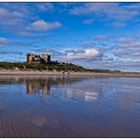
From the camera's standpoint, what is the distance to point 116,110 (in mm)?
11438

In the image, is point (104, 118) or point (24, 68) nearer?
point (104, 118)

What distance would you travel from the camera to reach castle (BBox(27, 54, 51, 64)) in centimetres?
9594

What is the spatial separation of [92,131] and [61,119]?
1.79 metres

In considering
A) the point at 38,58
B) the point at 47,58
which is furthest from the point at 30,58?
the point at 47,58

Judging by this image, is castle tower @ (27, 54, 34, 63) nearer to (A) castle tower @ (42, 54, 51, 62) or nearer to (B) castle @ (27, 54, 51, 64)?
(B) castle @ (27, 54, 51, 64)

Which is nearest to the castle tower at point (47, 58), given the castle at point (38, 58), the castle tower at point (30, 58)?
the castle at point (38, 58)

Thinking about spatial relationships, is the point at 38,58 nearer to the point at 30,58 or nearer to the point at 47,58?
the point at 47,58

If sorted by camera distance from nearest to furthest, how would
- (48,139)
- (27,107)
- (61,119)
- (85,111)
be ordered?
(48,139) < (61,119) < (85,111) < (27,107)

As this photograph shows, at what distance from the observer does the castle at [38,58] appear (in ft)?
315

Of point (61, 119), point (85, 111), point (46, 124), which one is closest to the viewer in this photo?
point (46, 124)

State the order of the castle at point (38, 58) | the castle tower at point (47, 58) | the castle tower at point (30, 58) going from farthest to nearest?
the castle tower at point (47, 58) → the castle at point (38, 58) → the castle tower at point (30, 58)

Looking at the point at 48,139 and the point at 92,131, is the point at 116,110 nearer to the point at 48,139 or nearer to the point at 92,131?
the point at 92,131

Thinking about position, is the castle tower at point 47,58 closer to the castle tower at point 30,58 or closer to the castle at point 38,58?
the castle at point 38,58

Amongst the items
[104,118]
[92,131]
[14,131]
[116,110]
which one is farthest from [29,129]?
[116,110]
